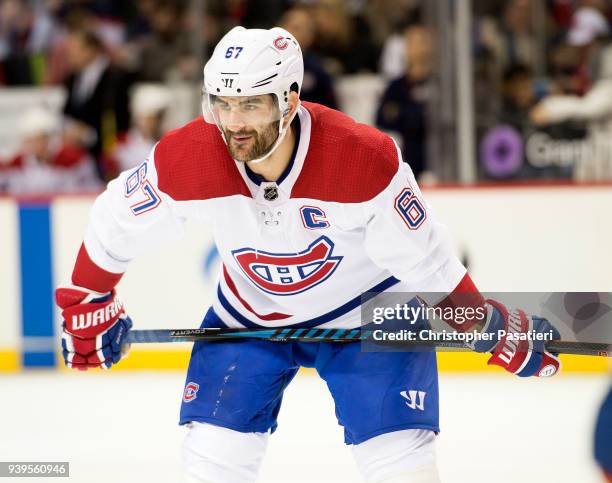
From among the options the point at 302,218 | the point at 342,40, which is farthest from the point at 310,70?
the point at 302,218

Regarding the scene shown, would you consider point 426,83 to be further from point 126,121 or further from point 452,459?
point 452,459

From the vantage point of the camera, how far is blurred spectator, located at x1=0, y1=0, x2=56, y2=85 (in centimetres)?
752

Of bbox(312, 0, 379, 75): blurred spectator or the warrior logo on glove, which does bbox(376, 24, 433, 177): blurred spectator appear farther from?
the warrior logo on glove

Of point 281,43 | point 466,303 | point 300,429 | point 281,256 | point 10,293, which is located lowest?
point 300,429

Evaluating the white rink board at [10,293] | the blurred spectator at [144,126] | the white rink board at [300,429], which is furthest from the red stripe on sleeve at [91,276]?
the blurred spectator at [144,126]

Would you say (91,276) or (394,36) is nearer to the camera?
(91,276)

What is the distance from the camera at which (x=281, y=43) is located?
269 cm

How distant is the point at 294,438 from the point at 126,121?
9.53ft

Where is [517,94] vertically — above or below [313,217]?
below

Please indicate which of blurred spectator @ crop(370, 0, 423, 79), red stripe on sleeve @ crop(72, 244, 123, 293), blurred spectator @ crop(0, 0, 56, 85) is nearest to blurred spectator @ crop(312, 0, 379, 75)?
blurred spectator @ crop(370, 0, 423, 79)

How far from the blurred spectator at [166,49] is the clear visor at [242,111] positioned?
3.76m

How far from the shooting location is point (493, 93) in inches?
232

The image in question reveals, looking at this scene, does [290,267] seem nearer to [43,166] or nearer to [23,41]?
[43,166]

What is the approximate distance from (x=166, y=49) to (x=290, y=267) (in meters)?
4.27
